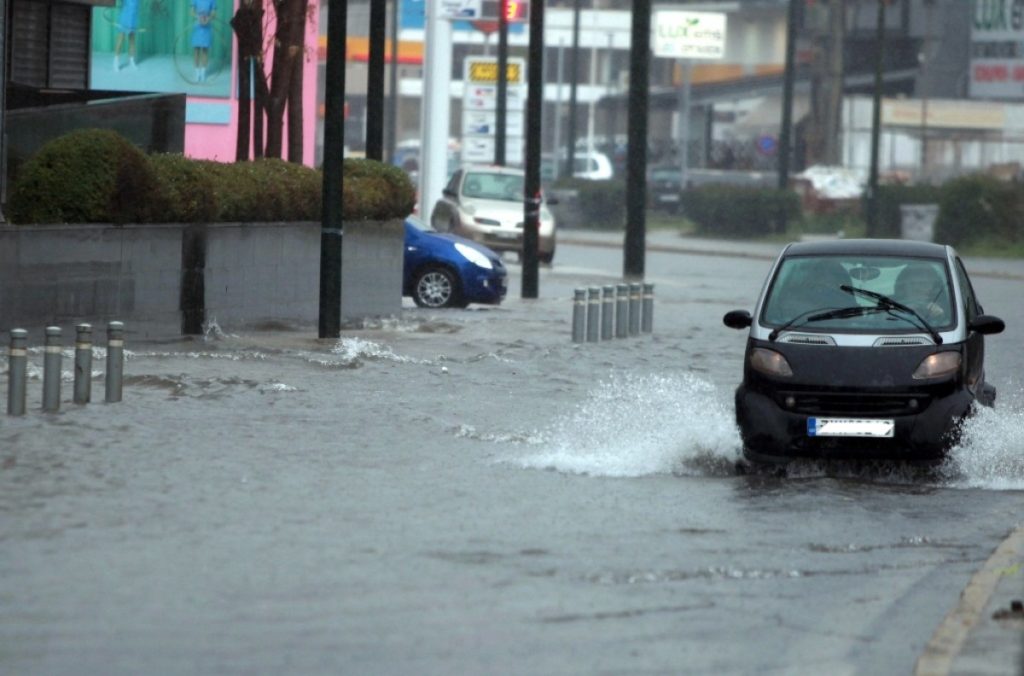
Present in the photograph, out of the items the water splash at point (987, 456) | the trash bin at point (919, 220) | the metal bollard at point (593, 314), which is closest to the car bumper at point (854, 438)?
the water splash at point (987, 456)

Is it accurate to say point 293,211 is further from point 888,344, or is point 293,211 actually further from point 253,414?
point 888,344

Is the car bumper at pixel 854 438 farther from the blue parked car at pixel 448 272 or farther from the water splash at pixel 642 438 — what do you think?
the blue parked car at pixel 448 272

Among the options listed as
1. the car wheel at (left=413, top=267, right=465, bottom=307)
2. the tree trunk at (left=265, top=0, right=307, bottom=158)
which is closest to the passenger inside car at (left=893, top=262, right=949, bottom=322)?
the tree trunk at (left=265, top=0, right=307, bottom=158)

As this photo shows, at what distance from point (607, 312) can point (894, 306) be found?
33.6 ft

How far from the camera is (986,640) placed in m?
7.52

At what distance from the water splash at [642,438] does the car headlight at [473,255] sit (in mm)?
9749

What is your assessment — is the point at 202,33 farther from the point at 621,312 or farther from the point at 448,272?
the point at 621,312

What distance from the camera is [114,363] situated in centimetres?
1446

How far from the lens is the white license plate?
12141mm

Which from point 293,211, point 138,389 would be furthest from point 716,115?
point 138,389

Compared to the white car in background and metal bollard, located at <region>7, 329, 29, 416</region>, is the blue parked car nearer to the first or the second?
the white car in background

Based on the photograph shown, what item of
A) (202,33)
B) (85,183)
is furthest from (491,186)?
(85,183)

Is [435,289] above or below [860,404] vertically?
above

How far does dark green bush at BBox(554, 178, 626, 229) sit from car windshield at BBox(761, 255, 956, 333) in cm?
4397
